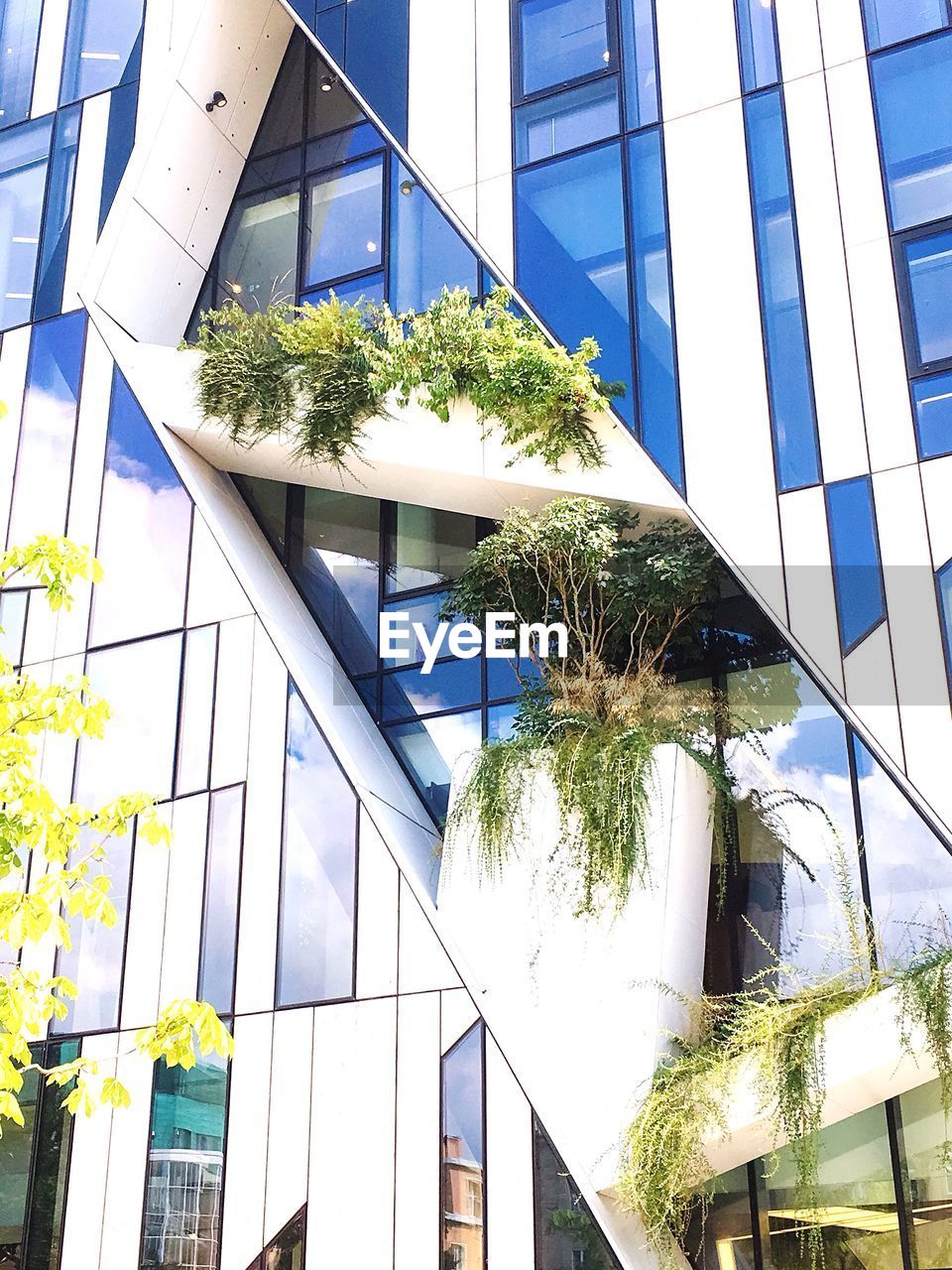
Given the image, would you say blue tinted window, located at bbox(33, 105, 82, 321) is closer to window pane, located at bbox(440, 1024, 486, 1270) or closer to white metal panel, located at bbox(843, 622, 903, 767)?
window pane, located at bbox(440, 1024, 486, 1270)

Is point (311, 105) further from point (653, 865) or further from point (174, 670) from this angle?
point (653, 865)

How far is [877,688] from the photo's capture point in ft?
29.6

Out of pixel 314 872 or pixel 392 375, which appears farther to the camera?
pixel 392 375

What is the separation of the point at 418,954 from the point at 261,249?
7877mm

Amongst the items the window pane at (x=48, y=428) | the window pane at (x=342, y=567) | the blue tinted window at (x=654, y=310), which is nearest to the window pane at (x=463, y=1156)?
the window pane at (x=342, y=567)

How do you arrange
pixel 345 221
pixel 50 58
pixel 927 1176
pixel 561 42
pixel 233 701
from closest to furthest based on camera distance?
pixel 927 1176
pixel 233 701
pixel 561 42
pixel 345 221
pixel 50 58


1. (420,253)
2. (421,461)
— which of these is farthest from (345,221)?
(421,461)

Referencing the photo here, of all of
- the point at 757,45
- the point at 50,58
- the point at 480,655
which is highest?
the point at 50,58

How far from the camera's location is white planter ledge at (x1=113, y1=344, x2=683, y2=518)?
1045 centimetres

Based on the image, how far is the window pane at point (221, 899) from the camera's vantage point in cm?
1028

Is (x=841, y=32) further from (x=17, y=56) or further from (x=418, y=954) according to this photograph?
(x=17, y=56)

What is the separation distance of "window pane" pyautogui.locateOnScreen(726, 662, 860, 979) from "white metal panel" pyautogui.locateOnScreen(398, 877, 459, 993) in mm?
2345

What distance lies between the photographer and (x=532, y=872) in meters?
9.69

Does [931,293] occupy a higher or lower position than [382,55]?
lower
